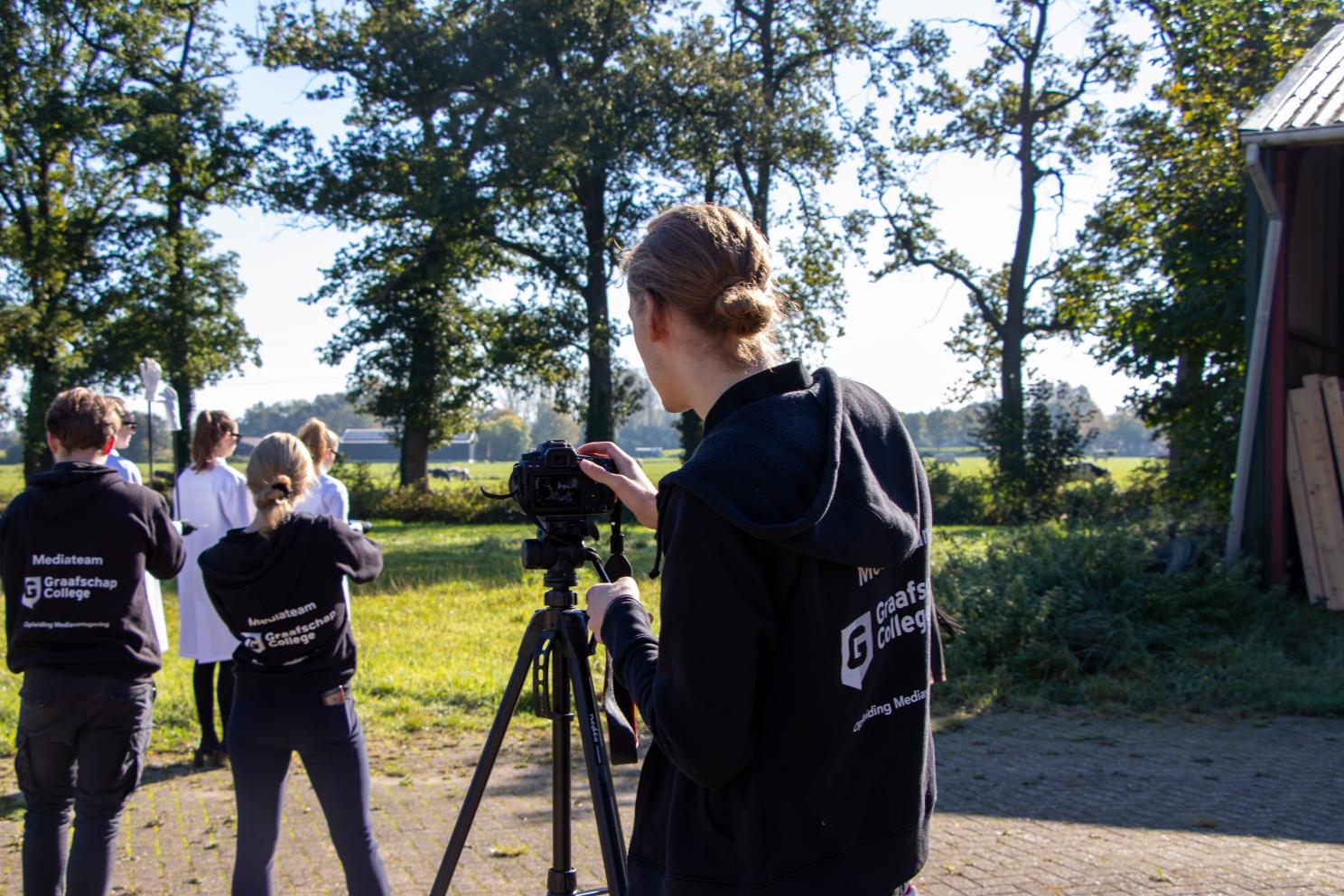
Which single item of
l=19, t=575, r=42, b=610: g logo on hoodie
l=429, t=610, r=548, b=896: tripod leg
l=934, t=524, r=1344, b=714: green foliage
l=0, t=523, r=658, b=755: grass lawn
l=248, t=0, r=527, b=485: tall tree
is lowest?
l=0, t=523, r=658, b=755: grass lawn

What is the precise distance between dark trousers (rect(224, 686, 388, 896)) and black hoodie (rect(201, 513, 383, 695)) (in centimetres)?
8

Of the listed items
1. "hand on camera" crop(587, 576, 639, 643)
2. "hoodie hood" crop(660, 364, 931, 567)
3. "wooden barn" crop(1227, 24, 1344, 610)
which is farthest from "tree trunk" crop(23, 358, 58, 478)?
"hoodie hood" crop(660, 364, 931, 567)

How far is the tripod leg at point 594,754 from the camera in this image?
7.54ft

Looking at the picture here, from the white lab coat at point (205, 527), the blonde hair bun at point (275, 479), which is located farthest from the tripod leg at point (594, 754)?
the white lab coat at point (205, 527)

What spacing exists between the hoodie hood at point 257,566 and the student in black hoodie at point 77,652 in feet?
1.33

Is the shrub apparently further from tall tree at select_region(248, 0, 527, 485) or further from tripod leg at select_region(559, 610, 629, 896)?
tripod leg at select_region(559, 610, 629, 896)

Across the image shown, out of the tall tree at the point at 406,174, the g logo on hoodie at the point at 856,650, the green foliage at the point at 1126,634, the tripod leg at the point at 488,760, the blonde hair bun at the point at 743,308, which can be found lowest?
the green foliage at the point at 1126,634

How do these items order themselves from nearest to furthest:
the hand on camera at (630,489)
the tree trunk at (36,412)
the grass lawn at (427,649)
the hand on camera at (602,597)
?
the hand on camera at (602,597) < the hand on camera at (630,489) < the grass lawn at (427,649) < the tree trunk at (36,412)

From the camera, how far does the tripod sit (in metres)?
2.60

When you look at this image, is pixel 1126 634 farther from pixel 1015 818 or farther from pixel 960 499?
pixel 960 499

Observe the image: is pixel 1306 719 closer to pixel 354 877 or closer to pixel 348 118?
pixel 354 877

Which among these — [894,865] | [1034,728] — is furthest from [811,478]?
[1034,728]

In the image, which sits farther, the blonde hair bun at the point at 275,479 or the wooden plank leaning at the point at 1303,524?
the wooden plank leaning at the point at 1303,524

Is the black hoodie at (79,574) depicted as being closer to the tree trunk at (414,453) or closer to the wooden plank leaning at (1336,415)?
the wooden plank leaning at (1336,415)
